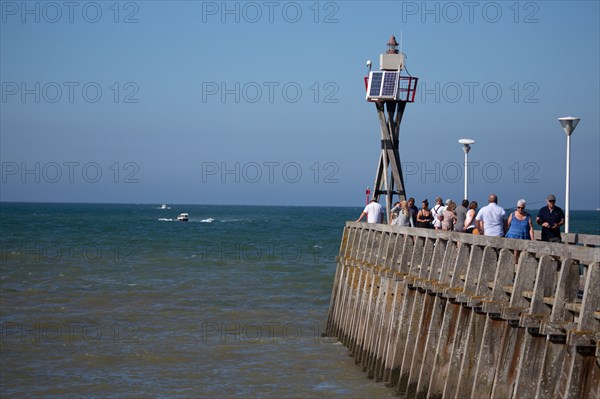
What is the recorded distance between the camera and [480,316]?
468 inches

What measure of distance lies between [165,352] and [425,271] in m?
8.77

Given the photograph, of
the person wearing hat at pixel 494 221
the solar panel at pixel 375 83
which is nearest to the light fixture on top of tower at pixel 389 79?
the solar panel at pixel 375 83

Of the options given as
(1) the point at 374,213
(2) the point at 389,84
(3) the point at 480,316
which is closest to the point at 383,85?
(2) the point at 389,84

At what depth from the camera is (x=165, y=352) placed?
21391 millimetres

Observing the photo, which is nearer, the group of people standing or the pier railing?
the pier railing

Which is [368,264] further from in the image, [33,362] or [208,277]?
[208,277]

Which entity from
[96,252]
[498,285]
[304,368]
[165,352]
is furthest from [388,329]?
[96,252]

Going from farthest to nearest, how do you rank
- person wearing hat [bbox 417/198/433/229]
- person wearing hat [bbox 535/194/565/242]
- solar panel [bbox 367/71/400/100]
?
solar panel [bbox 367/71/400/100] → person wearing hat [bbox 417/198/433/229] → person wearing hat [bbox 535/194/565/242]

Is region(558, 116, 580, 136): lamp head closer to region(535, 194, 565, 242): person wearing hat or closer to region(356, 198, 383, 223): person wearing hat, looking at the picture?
region(535, 194, 565, 242): person wearing hat

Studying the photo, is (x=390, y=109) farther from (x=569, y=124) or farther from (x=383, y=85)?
(x=569, y=124)

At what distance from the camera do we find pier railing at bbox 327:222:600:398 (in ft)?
30.4

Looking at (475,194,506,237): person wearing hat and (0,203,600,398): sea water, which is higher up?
(475,194,506,237): person wearing hat

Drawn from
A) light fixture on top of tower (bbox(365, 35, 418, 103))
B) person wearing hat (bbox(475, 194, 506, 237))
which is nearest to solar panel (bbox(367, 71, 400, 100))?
light fixture on top of tower (bbox(365, 35, 418, 103))

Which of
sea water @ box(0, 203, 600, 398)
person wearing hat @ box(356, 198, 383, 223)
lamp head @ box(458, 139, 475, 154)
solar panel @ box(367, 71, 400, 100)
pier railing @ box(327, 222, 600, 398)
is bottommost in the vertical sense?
sea water @ box(0, 203, 600, 398)
